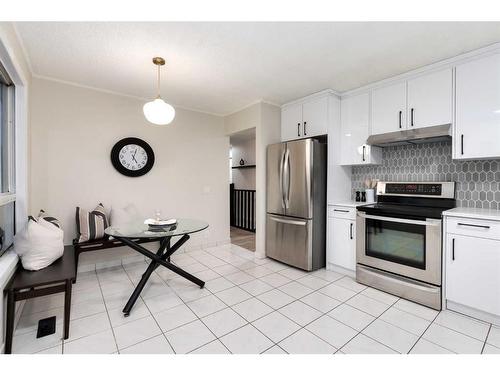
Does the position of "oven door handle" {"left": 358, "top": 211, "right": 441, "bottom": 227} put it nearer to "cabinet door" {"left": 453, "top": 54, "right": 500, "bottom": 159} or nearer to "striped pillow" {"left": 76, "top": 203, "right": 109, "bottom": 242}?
"cabinet door" {"left": 453, "top": 54, "right": 500, "bottom": 159}

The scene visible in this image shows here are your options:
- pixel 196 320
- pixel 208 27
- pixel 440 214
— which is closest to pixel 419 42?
pixel 440 214

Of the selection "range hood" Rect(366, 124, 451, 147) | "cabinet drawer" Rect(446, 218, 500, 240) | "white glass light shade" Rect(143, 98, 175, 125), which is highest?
"white glass light shade" Rect(143, 98, 175, 125)

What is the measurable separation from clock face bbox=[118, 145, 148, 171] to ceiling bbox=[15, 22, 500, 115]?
0.78 m

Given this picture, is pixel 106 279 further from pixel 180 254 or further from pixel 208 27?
pixel 208 27

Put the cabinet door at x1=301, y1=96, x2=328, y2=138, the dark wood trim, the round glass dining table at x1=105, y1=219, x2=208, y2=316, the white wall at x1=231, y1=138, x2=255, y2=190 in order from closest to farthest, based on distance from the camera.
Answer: the round glass dining table at x1=105, y1=219, x2=208, y2=316, the cabinet door at x1=301, y1=96, x2=328, y2=138, the dark wood trim, the white wall at x1=231, y1=138, x2=255, y2=190

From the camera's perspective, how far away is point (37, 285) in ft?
5.49

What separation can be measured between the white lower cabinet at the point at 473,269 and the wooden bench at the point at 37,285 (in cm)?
315

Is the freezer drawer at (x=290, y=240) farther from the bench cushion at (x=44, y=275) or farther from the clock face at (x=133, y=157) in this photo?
the bench cushion at (x=44, y=275)

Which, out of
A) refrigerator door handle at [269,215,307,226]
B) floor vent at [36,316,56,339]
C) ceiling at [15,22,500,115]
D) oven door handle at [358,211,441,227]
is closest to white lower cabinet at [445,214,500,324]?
oven door handle at [358,211,441,227]

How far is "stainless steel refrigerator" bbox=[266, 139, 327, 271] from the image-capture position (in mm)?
3023

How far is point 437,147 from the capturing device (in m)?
2.65

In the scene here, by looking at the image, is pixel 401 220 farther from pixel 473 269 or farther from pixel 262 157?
pixel 262 157

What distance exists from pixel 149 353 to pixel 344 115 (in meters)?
3.29

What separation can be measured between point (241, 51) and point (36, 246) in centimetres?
238
